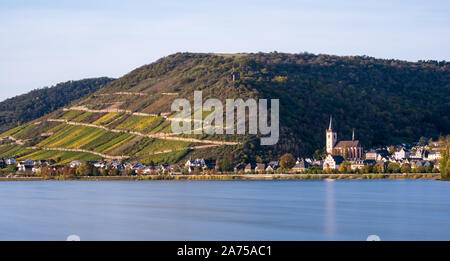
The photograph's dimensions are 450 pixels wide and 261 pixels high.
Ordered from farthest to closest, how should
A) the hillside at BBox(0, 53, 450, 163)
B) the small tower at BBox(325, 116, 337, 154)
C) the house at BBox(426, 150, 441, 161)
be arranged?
the small tower at BBox(325, 116, 337, 154) → the hillside at BBox(0, 53, 450, 163) → the house at BBox(426, 150, 441, 161)

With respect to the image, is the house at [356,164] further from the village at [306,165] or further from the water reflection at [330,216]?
the water reflection at [330,216]

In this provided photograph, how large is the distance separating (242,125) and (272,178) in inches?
649

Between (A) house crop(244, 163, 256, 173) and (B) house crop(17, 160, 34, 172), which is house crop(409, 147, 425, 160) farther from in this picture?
(B) house crop(17, 160, 34, 172)

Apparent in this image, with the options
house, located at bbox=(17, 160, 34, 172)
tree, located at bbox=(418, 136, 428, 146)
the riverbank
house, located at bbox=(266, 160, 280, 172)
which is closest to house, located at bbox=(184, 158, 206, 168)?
the riverbank

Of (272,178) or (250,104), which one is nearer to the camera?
(272,178)

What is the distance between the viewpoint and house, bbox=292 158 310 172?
96438mm

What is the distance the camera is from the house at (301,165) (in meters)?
96.4

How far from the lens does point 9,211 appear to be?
48.2m

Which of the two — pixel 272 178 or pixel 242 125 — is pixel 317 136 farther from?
pixel 272 178

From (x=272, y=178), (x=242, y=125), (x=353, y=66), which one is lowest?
(x=272, y=178)

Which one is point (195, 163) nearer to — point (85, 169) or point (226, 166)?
point (226, 166)

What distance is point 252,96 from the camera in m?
120

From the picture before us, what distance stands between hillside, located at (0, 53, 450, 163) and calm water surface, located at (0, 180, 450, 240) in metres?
44.3
